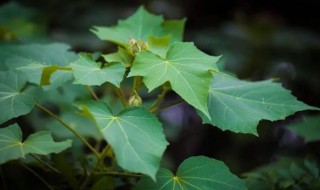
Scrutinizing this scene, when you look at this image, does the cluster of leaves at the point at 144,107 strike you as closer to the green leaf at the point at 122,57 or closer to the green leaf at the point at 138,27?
the green leaf at the point at 122,57

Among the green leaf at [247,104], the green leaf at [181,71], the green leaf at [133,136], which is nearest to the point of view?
the green leaf at [133,136]

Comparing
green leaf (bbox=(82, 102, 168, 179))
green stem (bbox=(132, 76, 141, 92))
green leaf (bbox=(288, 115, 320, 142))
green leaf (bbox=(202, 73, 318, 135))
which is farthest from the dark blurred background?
green leaf (bbox=(82, 102, 168, 179))

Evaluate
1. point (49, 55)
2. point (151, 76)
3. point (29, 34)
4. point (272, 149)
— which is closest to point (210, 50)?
point (272, 149)

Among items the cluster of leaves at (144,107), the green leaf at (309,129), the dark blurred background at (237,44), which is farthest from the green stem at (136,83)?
the dark blurred background at (237,44)

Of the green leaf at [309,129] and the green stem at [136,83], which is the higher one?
the green stem at [136,83]

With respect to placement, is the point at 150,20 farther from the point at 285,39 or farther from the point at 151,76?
the point at 285,39

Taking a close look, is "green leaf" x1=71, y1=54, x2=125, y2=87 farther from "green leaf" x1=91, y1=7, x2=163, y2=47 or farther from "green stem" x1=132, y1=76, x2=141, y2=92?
"green leaf" x1=91, y1=7, x2=163, y2=47
